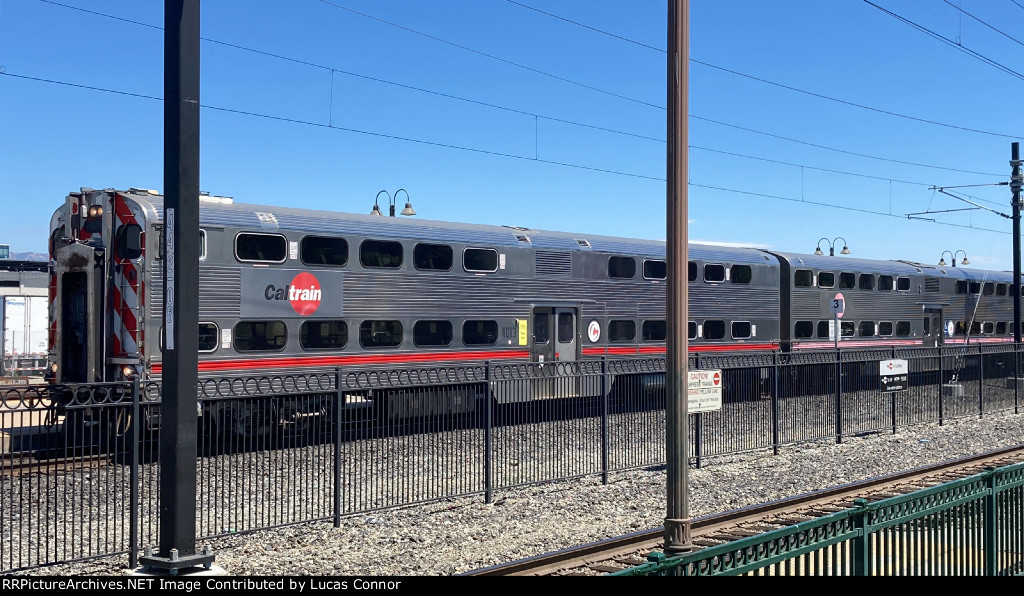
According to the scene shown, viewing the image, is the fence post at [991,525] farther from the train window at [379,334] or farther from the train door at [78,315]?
the train door at [78,315]

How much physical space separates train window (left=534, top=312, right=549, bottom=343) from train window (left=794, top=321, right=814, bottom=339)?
428 inches

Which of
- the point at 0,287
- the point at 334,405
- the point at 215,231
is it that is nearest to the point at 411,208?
the point at 215,231

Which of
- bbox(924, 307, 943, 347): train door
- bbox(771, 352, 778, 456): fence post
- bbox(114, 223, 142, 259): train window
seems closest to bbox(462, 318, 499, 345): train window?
bbox(771, 352, 778, 456): fence post

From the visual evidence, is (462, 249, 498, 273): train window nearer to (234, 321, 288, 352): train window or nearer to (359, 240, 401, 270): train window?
(359, 240, 401, 270): train window

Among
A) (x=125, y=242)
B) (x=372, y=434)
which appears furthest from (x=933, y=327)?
(x=125, y=242)

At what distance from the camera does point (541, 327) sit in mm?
21062

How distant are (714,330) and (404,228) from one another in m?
10.5

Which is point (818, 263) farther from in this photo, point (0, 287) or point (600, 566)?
point (0, 287)

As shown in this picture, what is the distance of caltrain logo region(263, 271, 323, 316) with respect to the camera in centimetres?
1645

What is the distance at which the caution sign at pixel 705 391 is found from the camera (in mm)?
11477

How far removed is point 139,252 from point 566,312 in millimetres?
9887

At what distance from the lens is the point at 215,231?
51.4ft

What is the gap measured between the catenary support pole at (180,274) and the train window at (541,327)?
1418 centimetres

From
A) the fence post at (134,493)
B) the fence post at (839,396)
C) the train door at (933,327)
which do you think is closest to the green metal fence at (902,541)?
the fence post at (134,493)
